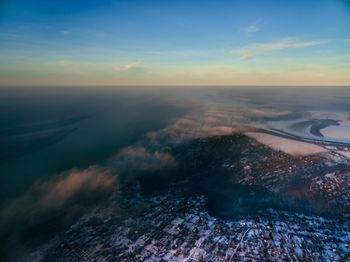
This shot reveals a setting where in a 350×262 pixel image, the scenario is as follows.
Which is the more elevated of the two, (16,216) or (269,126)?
(269,126)

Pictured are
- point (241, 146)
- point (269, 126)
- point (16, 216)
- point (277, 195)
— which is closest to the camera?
point (16, 216)

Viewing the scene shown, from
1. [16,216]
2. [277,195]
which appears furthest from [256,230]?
[16,216]

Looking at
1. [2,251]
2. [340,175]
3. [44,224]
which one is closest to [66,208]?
[44,224]

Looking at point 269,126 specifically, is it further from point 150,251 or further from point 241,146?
point 150,251

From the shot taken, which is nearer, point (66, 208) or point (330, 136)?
point (66, 208)

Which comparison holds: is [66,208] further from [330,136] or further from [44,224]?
[330,136]

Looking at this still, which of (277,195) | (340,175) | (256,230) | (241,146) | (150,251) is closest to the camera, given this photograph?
(150,251)

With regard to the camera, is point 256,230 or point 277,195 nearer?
point 256,230

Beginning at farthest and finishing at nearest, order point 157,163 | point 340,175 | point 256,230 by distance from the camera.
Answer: point 157,163
point 340,175
point 256,230

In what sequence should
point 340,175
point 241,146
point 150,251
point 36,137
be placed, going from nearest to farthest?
point 150,251 → point 340,175 → point 241,146 → point 36,137
